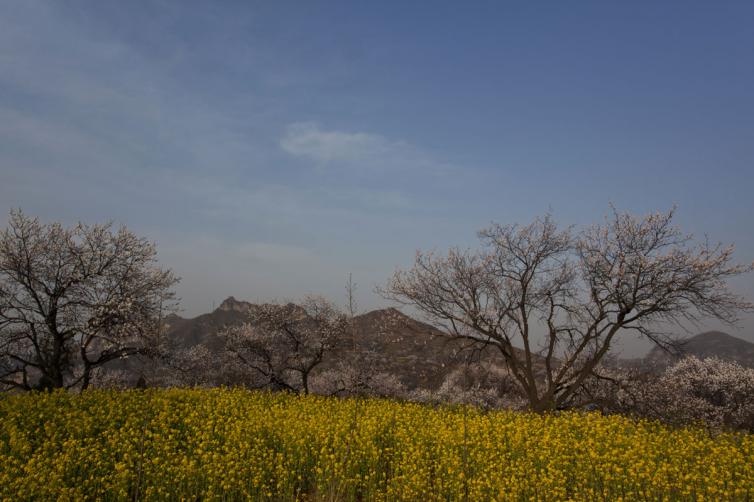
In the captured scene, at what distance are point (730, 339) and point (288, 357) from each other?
69303 millimetres

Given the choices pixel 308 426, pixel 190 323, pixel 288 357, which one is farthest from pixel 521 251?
pixel 190 323

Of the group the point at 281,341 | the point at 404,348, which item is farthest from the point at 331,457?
the point at 281,341

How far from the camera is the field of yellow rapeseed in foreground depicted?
25.8 feet

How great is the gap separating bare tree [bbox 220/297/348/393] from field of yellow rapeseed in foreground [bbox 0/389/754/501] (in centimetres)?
1552

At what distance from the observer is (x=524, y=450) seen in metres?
10.1

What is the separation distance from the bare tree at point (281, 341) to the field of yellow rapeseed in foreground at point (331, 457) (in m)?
15.5

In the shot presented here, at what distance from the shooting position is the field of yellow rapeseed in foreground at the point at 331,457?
7867 mm

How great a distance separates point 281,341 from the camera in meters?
29.1

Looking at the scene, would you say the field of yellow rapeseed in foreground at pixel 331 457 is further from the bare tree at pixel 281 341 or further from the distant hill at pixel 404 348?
the bare tree at pixel 281 341

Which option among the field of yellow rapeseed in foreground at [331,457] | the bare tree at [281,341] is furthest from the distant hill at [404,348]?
the field of yellow rapeseed in foreground at [331,457]

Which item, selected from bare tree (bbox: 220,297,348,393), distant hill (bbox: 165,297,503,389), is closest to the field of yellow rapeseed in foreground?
distant hill (bbox: 165,297,503,389)

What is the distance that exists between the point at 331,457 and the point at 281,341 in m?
21.5

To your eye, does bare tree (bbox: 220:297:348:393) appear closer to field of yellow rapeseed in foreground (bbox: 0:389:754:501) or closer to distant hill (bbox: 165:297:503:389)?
distant hill (bbox: 165:297:503:389)

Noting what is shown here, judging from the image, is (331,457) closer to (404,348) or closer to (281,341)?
(404,348)
